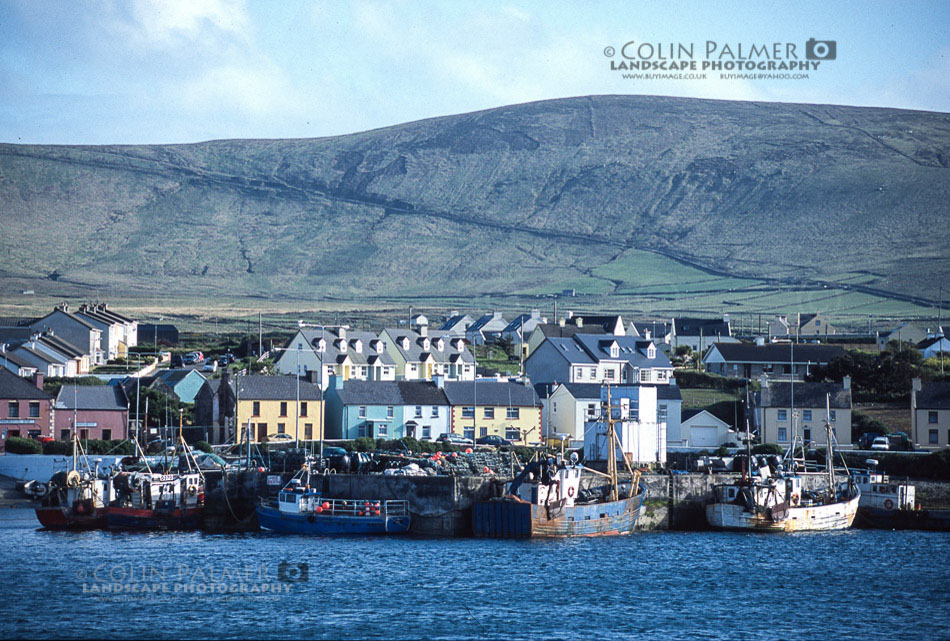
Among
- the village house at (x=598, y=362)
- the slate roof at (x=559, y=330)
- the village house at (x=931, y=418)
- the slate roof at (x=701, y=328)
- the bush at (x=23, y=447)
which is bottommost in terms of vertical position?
the bush at (x=23, y=447)

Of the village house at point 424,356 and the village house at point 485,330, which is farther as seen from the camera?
the village house at point 485,330

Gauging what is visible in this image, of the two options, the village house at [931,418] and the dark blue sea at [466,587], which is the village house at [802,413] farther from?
the dark blue sea at [466,587]

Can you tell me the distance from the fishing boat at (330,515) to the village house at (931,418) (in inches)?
1524

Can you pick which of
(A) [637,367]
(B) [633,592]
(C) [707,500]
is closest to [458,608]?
(B) [633,592]

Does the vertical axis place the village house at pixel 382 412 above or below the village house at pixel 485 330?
below

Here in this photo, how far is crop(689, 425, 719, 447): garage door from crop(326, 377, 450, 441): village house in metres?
A: 16.0

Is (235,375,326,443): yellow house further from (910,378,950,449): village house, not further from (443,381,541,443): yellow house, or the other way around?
(910,378,950,449): village house

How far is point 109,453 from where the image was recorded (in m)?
74.5

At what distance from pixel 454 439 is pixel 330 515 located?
25.0 meters

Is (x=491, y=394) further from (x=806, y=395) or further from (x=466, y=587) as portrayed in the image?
(x=466, y=587)

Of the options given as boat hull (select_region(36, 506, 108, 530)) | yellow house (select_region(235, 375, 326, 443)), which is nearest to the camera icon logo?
boat hull (select_region(36, 506, 108, 530))

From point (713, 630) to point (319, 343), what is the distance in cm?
→ 6652

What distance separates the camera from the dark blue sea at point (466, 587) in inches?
1613

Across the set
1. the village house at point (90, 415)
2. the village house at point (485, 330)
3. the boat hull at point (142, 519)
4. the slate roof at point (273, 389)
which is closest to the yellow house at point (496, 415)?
the slate roof at point (273, 389)
